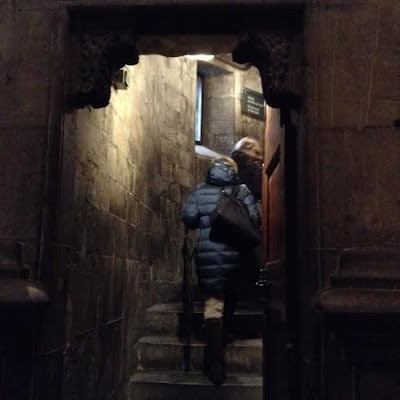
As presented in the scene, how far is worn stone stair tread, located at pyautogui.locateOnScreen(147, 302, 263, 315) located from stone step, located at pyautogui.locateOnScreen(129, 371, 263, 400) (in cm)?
85

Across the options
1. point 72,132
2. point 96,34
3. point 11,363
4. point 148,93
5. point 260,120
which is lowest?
point 11,363

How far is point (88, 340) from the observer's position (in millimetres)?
2936

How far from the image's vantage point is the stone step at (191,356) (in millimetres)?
4332

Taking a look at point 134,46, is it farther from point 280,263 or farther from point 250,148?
point 250,148

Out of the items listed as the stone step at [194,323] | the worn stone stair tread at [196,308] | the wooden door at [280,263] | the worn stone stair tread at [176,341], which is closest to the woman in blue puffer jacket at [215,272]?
the worn stone stair tread at [176,341]

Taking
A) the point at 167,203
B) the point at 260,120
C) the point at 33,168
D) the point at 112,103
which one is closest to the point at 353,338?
the point at 33,168

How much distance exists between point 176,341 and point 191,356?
231mm

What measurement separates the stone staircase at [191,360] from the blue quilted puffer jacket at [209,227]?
0.67 meters

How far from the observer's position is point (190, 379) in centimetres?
411

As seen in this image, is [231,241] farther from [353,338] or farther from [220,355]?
[353,338]

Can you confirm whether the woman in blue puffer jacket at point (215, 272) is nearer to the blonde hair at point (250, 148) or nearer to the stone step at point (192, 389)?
the stone step at point (192, 389)

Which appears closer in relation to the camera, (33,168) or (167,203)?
(33,168)

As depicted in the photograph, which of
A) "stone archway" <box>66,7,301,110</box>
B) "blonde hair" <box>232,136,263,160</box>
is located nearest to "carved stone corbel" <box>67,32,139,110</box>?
"stone archway" <box>66,7,301,110</box>

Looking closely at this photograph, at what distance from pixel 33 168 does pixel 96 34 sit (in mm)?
663
